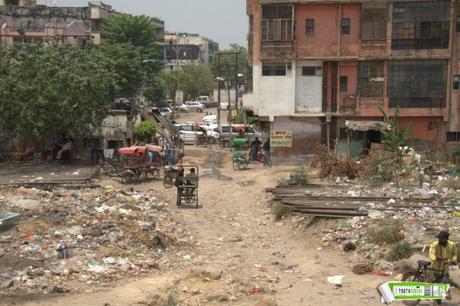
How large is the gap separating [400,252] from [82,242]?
697cm

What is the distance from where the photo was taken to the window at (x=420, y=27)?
100 ft

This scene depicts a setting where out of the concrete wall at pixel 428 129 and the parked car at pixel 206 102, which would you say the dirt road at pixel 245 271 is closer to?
the concrete wall at pixel 428 129

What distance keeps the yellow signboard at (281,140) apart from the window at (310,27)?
4.99 meters

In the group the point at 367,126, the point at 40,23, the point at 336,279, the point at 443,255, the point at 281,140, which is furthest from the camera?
the point at 40,23

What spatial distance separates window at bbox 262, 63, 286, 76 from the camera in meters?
31.6

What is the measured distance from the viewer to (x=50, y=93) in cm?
2684

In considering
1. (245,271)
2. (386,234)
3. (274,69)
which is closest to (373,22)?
(274,69)

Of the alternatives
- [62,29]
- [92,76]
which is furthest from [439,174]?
[62,29]

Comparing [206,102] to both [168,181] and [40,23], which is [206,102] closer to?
Result: [40,23]

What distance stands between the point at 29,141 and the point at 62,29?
2959 cm

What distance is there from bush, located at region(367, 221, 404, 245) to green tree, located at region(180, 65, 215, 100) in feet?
242

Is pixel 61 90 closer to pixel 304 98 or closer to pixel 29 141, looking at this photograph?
pixel 29 141

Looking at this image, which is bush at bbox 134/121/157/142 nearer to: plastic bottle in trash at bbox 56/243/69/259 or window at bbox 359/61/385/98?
window at bbox 359/61/385/98

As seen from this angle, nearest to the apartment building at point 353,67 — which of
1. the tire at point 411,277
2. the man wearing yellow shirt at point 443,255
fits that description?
→ the tire at point 411,277
